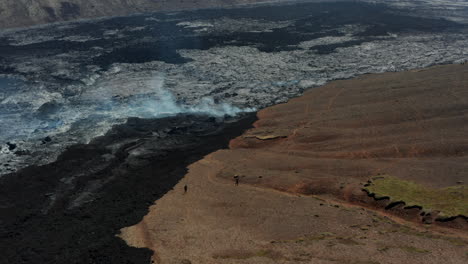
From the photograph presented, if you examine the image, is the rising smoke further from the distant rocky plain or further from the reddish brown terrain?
the reddish brown terrain

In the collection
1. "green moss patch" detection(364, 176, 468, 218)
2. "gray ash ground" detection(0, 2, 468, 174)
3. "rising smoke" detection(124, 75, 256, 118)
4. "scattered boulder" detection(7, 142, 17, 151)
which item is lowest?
"green moss patch" detection(364, 176, 468, 218)

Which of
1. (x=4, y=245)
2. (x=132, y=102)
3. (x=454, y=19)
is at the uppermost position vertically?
(x=454, y=19)

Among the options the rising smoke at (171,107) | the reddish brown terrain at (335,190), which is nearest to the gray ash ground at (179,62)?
the rising smoke at (171,107)

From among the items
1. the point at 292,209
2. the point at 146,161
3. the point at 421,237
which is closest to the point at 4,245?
the point at 146,161

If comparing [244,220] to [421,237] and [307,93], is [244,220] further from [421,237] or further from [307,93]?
[307,93]

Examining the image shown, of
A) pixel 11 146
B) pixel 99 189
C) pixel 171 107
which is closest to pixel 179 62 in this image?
pixel 171 107

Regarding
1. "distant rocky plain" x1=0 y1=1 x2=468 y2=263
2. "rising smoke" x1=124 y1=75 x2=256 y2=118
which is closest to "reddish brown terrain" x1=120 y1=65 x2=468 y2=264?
"distant rocky plain" x1=0 y1=1 x2=468 y2=263

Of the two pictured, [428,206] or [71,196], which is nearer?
[428,206]
